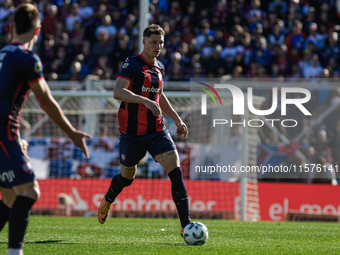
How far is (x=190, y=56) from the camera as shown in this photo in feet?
57.9

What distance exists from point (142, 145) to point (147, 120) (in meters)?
0.32

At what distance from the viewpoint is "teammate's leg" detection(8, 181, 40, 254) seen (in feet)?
14.0

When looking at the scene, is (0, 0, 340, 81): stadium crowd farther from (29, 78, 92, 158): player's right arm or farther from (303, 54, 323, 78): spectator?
(29, 78, 92, 158): player's right arm

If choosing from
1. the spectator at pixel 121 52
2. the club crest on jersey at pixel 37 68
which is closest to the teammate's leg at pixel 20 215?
the club crest on jersey at pixel 37 68

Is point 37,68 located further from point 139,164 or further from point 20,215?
point 139,164

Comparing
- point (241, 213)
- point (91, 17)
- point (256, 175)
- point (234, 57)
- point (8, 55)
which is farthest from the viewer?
point (91, 17)

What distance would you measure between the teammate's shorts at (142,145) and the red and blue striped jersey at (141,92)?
0.07 metres

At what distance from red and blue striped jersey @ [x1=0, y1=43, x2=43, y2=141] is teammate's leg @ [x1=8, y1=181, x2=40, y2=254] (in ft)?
1.37

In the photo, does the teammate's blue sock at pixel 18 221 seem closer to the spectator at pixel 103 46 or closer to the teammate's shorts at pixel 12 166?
the teammate's shorts at pixel 12 166

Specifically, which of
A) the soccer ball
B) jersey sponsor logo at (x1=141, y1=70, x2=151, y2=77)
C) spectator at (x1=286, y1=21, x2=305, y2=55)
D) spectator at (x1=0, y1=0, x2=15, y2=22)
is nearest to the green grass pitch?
the soccer ball

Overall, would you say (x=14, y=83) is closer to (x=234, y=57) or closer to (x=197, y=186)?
(x=197, y=186)

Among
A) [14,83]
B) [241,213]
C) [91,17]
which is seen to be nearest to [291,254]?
[14,83]

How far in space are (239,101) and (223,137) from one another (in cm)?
103

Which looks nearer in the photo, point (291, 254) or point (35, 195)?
point (35, 195)
